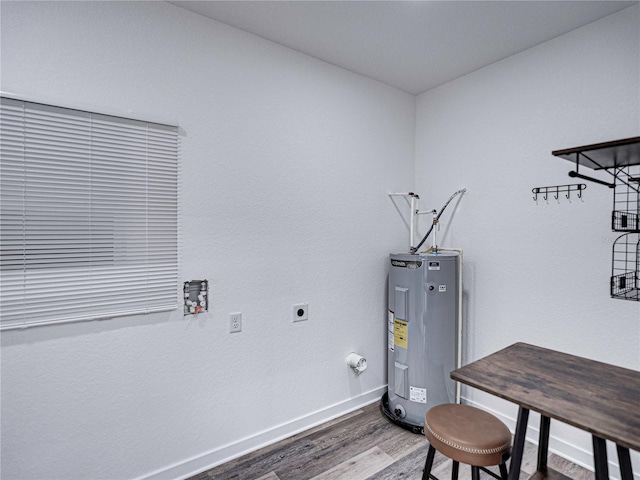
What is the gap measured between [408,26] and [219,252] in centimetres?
181

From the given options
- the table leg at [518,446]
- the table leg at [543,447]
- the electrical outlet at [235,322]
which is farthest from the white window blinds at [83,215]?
the table leg at [543,447]

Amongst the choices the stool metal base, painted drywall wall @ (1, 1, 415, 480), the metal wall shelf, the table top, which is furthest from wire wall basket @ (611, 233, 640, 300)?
painted drywall wall @ (1, 1, 415, 480)

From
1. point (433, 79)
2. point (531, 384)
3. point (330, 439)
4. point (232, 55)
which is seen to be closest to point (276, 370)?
point (330, 439)

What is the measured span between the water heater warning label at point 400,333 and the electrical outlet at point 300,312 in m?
0.70

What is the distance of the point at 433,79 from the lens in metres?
2.72

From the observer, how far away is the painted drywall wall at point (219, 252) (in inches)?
61.7

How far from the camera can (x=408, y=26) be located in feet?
6.61

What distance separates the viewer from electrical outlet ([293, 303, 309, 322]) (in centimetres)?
233

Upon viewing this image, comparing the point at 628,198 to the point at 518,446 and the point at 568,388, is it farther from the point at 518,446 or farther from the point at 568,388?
the point at 518,446

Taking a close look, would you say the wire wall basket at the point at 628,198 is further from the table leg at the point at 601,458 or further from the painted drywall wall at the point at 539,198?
the table leg at the point at 601,458

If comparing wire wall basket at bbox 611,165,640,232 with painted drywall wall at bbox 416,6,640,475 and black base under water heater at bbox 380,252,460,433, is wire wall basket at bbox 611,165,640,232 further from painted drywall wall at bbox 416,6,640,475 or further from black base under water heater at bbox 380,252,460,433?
black base under water heater at bbox 380,252,460,433

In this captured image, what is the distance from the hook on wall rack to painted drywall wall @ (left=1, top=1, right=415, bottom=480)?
1.05 m

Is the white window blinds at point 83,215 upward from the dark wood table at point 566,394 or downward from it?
upward

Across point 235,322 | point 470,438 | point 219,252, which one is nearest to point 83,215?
point 219,252
